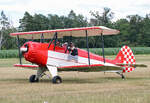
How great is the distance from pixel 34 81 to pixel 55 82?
4.67 ft

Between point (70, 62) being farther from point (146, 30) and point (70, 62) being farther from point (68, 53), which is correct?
point (146, 30)

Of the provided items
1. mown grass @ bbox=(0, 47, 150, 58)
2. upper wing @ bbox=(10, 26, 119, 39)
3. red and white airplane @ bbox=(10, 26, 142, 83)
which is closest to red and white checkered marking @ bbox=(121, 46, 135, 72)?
red and white airplane @ bbox=(10, 26, 142, 83)

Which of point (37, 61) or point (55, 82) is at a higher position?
point (37, 61)

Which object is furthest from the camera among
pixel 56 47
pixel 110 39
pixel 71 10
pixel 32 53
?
pixel 71 10

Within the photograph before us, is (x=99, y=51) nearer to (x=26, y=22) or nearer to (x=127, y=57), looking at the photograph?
(x=26, y=22)

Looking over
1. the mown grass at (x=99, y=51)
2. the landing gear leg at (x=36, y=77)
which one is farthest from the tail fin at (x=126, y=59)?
the mown grass at (x=99, y=51)

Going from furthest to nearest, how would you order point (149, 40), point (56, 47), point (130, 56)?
point (149, 40), point (130, 56), point (56, 47)

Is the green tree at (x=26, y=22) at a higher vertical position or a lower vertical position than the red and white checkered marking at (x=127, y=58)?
higher

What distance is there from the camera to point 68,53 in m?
12.9

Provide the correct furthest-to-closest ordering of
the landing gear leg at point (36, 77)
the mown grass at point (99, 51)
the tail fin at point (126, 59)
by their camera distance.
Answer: the mown grass at point (99, 51) < the tail fin at point (126, 59) < the landing gear leg at point (36, 77)

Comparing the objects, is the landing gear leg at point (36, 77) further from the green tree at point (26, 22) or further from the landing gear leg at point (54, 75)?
the green tree at point (26, 22)

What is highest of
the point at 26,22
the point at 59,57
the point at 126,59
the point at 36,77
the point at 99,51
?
the point at 26,22

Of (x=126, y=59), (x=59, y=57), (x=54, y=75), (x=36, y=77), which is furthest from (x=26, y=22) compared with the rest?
(x=54, y=75)

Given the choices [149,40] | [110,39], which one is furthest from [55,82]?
[149,40]
